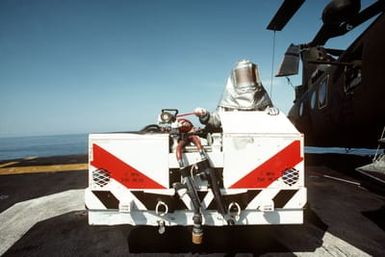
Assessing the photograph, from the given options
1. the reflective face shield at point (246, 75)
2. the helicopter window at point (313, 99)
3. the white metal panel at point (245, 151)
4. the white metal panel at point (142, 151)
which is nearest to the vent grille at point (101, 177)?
the white metal panel at point (142, 151)

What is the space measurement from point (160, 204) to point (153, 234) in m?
1.15

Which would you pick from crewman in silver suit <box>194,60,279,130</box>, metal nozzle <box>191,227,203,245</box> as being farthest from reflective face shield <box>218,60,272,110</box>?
metal nozzle <box>191,227,203,245</box>

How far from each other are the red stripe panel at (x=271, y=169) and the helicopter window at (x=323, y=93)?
547 cm

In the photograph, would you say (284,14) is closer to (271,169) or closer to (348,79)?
(348,79)

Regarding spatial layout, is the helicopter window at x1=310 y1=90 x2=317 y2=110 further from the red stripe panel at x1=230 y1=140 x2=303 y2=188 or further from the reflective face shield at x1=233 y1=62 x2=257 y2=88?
the red stripe panel at x1=230 y1=140 x2=303 y2=188

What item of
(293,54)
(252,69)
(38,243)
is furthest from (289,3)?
(38,243)

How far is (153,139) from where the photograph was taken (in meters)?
2.77

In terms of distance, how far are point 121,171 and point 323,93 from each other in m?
7.08

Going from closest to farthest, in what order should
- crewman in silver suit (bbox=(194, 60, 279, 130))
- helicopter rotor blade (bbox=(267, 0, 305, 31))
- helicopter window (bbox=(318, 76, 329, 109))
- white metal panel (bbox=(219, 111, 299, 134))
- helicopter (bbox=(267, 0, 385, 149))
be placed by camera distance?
white metal panel (bbox=(219, 111, 299, 134)) → crewman in silver suit (bbox=(194, 60, 279, 130)) → helicopter (bbox=(267, 0, 385, 149)) → helicopter rotor blade (bbox=(267, 0, 305, 31)) → helicopter window (bbox=(318, 76, 329, 109))

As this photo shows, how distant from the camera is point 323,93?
7.49m

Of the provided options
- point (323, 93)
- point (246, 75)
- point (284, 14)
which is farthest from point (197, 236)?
point (284, 14)

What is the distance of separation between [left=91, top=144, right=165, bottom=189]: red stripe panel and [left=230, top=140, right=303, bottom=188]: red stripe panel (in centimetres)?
101

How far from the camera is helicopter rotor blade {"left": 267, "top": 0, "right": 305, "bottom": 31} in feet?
22.5

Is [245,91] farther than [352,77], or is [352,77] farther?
[352,77]
